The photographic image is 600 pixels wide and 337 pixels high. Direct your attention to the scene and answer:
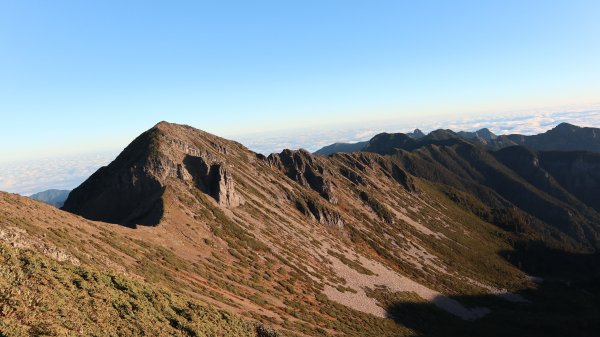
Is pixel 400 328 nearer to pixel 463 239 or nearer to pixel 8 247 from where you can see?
pixel 8 247

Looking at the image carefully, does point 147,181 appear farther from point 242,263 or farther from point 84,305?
point 84,305

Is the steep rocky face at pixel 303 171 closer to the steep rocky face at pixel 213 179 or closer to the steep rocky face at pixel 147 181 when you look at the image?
the steep rocky face at pixel 147 181

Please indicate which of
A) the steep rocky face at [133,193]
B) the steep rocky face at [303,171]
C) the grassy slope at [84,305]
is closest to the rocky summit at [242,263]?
the grassy slope at [84,305]

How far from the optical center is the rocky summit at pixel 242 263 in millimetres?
24484

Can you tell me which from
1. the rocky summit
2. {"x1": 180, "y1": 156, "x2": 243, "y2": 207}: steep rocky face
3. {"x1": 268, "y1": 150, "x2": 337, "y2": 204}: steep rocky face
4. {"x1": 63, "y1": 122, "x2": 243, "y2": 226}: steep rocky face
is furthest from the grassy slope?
{"x1": 268, "y1": 150, "x2": 337, "y2": 204}: steep rocky face

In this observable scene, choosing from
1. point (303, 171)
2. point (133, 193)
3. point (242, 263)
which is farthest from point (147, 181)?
point (303, 171)

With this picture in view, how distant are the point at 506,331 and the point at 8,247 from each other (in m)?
89.0

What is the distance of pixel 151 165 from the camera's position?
8119 cm

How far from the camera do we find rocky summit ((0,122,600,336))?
964 inches

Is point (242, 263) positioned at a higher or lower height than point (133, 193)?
lower

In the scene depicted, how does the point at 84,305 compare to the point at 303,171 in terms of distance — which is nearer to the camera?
the point at 84,305

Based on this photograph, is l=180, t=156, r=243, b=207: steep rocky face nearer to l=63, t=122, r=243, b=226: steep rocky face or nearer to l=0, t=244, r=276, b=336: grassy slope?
l=63, t=122, r=243, b=226: steep rocky face

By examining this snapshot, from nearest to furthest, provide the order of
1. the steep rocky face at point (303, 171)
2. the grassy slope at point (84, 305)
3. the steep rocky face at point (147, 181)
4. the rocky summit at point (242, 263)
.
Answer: the grassy slope at point (84, 305) < the rocky summit at point (242, 263) < the steep rocky face at point (147, 181) < the steep rocky face at point (303, 171)

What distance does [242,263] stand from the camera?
63.5 metres
